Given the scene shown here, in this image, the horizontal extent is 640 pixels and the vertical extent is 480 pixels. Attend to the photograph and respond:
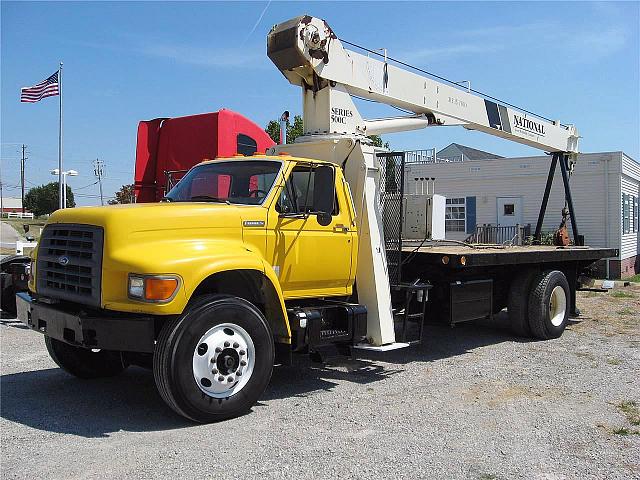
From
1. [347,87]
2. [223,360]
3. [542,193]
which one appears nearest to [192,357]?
[223,360]

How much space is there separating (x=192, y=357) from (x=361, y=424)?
1505 mm

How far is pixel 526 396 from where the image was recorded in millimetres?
6199

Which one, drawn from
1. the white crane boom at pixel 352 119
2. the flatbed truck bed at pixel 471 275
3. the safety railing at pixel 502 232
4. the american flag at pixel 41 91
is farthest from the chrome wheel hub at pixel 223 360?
the american flag at pixel 41 91

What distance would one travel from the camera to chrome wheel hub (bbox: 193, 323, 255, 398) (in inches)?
204

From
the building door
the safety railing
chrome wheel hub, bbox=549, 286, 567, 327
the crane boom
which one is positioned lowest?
chrome wheel hub, bbox=549, 286, 567, 327

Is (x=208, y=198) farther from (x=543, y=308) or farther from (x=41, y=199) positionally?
(x=41, y=199)

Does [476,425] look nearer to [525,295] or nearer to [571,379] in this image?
[571,379]

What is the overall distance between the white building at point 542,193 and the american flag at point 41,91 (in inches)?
567

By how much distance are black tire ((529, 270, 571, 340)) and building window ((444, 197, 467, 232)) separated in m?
15.3

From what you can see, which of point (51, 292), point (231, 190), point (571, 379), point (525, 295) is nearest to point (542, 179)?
point (525, 295)

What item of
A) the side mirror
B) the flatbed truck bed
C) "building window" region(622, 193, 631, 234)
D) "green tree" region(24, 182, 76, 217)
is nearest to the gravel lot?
the flatbed truck bed

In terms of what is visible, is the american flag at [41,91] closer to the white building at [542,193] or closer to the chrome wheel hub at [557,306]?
the white building at [542,193]

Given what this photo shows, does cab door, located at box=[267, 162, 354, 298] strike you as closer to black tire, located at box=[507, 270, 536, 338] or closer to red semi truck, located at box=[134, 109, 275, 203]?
black tire, located at box=[507, 270, 536, 338]

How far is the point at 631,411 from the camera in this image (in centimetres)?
568
